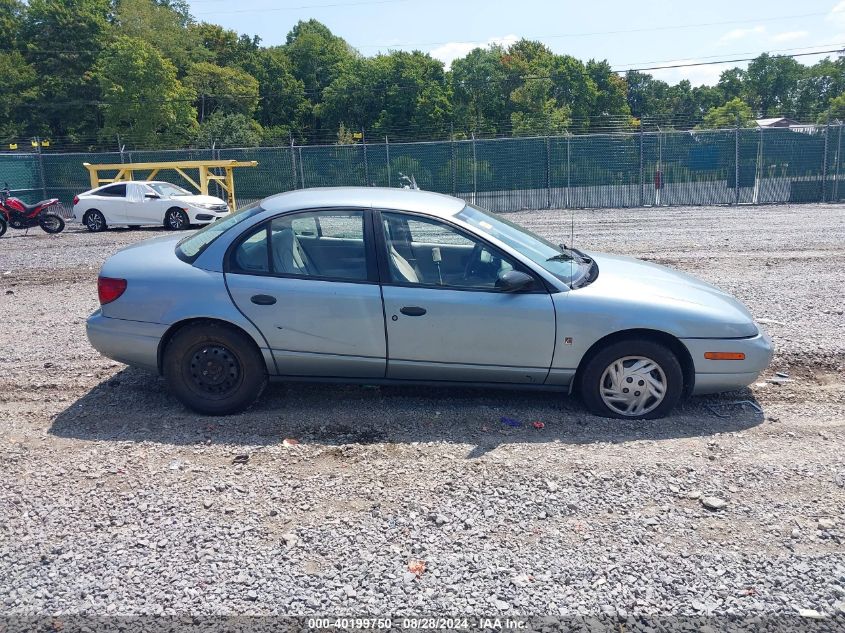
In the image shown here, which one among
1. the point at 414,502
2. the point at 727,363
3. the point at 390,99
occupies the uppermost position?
the point at 390,99

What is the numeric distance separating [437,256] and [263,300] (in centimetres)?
125

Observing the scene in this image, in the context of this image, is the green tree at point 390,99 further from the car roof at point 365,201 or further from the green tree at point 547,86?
the car roof at point 365,201

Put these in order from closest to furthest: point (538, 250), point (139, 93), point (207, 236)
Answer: point (207, 236) < point (538, 250) < point (139, 93)

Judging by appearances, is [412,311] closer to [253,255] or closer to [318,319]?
[318,319]

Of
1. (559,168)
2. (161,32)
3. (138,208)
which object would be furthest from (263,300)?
(161,32)

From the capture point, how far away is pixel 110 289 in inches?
212

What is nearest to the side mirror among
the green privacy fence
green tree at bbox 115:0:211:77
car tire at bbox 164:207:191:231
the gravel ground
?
the gravel ground

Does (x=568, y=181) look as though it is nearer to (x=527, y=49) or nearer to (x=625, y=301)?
(x=625, y=301)

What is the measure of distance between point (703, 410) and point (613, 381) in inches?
31.7

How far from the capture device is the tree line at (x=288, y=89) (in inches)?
1907

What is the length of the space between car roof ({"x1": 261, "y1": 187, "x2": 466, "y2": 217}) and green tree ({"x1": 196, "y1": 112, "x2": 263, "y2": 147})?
139ft

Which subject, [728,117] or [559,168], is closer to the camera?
[559,168]

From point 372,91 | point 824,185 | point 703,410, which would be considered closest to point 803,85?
point 372,91

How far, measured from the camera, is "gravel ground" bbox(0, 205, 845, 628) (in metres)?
3.33
